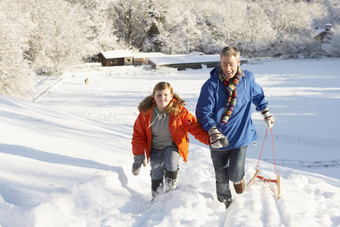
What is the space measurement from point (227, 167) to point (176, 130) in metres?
0.70

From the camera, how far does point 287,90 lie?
21406 mm

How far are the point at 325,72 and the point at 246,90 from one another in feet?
101

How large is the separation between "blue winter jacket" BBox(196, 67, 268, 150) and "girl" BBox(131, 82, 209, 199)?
7.4 inches

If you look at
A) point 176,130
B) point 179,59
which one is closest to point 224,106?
point 176,130

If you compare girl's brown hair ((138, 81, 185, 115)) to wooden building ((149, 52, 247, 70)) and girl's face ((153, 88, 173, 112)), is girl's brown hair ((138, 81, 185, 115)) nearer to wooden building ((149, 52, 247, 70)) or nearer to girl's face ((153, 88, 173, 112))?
girl's face ((153, 88, 173, 112))

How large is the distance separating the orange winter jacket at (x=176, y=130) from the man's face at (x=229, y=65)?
598mm

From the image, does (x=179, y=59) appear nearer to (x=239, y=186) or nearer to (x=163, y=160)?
(x=163, y=160)

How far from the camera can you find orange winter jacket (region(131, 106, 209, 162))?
128 inches

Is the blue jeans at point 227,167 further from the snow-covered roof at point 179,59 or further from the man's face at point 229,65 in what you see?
the snow-covered roof at point 179,59

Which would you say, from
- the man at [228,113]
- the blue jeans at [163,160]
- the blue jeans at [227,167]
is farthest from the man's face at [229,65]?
the blue jeans at [163,160]

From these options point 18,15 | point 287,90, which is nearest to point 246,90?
point 287,90

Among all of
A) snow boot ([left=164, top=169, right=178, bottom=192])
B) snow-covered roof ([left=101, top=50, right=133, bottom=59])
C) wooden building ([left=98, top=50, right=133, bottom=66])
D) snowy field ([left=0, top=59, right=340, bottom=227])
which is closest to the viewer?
snowy field ([left=0, top=59, right=340, bottom=227])

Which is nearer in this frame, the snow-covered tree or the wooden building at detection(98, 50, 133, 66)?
the snow-covered tree

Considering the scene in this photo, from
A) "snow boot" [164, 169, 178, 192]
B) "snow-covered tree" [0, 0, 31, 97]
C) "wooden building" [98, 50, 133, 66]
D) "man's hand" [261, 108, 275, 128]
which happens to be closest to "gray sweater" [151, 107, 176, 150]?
"snow boot" [164, 169, 178, 192]
